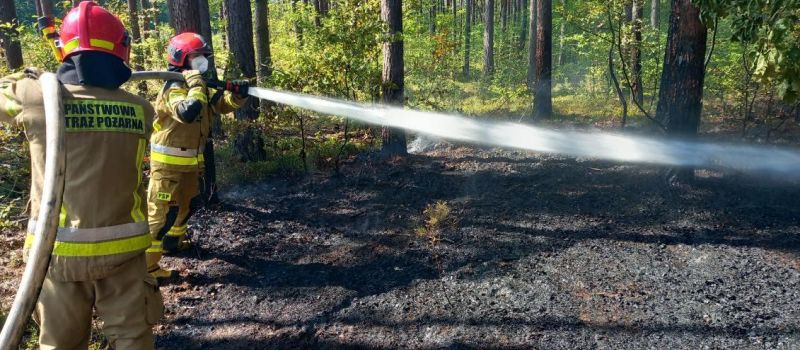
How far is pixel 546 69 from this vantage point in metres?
12.2

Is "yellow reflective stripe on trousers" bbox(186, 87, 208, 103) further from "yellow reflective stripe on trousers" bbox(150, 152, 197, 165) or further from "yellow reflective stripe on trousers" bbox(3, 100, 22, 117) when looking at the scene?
"yellow reflective stripe on trousers" bbox(3, 100, 22, 117)

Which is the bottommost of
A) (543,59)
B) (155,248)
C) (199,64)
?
(155,248)

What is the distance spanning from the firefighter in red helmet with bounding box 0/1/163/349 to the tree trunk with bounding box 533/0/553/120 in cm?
1080

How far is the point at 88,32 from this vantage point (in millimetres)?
2547

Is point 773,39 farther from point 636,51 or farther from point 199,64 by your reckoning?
point 636,51

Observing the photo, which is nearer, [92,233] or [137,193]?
[92,233]

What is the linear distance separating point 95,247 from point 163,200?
234 cm

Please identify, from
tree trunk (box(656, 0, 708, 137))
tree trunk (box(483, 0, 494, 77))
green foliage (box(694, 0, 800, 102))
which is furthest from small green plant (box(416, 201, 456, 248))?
tree trunk (box(483, 0, 494, 77))

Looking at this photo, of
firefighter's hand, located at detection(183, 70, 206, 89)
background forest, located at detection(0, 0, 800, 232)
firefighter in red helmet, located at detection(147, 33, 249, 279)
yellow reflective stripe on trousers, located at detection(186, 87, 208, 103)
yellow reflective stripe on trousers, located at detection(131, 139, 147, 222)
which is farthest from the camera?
firefighter in red helmet, located at detection(147, 33, 249, 279)

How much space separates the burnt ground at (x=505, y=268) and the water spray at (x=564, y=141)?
1.91 ft

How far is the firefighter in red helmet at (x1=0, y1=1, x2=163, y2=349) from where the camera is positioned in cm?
246

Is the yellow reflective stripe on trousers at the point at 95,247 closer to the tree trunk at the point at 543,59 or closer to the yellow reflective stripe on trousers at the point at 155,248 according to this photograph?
the yellow reflective stripe on trousers at the point at 155,248

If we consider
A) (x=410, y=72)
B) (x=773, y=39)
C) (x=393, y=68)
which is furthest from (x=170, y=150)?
(x=410, y=72)

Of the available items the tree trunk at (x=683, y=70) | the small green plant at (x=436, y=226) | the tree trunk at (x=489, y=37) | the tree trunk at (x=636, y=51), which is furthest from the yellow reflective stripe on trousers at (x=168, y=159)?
the tree trunk at (x=489, y=37)
